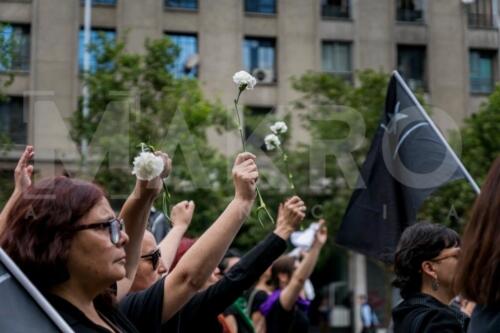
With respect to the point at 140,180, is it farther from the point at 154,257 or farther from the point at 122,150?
the point at 122,150

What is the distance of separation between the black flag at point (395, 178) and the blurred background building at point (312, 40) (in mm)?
13563

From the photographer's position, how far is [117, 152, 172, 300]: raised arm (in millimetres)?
3012

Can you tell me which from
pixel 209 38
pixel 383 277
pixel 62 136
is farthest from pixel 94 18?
pixel 383 277

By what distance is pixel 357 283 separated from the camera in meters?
25.6

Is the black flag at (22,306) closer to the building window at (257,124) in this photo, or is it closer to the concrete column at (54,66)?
the building window at (257,124)

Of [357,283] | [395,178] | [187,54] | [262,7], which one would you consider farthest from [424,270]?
[357,283]

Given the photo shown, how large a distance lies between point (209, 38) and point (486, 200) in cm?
1904

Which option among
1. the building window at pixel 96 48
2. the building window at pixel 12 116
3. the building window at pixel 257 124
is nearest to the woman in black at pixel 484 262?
the building window at pixel 257 124

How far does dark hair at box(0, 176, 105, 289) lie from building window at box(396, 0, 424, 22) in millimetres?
20586

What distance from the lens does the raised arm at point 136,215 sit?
9.88ft

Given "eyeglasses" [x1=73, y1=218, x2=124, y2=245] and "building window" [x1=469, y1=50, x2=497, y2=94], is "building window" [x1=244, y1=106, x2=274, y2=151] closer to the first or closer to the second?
"building window" [x1=469, y1=50, x2=497, y2=94]

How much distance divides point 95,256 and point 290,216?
53.1 inches

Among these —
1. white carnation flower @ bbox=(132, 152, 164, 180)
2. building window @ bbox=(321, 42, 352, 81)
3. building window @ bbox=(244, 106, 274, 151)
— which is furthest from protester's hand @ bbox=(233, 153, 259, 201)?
building window @ bbox=(321, 42, 352, 81)

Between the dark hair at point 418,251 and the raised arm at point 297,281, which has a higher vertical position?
the dark hair at point 418,251
